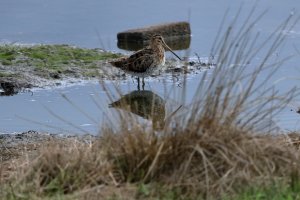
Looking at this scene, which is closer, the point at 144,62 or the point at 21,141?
the point at 21,141

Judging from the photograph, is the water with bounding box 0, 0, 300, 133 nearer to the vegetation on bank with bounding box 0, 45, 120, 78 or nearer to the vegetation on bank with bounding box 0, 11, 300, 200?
the vegetation on bank with bounding box 0, 45, 120, 78

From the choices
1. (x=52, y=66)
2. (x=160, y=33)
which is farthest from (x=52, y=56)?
(x=160, y=33)

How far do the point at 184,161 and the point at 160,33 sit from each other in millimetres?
10654

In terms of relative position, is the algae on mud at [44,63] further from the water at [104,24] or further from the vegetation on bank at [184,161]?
the vegetation on bank at [184,161]

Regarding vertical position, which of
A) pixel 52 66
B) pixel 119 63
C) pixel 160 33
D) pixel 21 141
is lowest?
pixel 21 141

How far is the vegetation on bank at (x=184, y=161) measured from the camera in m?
6.45

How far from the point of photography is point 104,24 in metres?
18.2

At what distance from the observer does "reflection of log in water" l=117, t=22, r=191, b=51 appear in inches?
669

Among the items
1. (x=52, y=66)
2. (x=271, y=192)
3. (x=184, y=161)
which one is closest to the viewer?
(x=271, y=192)

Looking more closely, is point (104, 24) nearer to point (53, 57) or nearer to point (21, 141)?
point (53, 57)

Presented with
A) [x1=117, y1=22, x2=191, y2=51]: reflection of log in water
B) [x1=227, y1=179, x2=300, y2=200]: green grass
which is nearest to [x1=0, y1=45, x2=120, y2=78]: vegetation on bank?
[x1=117, y1=22, x2=191, y2=51]: reflection of log in water

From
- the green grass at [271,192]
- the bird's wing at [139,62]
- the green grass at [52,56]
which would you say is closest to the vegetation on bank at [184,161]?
the green grass at [271,192]

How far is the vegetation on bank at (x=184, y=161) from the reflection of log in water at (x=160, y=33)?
9.87 metres

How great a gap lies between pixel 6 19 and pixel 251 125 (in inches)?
492
